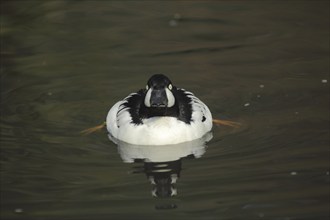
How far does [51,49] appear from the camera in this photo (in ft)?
51.1

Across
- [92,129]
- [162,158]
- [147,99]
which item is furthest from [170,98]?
[92,129]

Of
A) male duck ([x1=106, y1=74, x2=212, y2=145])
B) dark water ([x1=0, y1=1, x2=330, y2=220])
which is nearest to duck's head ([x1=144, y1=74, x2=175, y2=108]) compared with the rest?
male duck ([x1=106, y1=74, x2=212, y2=145])

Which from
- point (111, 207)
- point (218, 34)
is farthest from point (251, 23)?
point (111, 207)

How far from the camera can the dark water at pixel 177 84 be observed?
9648 mm

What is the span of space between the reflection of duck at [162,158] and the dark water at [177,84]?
97 mm

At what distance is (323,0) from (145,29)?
3.41 metres

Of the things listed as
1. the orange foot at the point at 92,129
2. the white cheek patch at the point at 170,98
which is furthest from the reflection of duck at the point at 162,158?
the white cheek patch at the point at 170,98

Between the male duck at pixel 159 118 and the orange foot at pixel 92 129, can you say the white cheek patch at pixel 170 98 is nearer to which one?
the male duck at pixel 159 118

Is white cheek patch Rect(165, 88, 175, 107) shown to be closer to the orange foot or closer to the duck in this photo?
the duck

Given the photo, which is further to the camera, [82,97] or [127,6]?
[127,6]

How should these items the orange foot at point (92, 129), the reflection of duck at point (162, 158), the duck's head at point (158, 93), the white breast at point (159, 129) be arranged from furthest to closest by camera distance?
the orange foot at point (92, 129) → the white breast at point (159, 129) → the duck's head at point (158, 93) → the reflection of duck at point (162, 158)

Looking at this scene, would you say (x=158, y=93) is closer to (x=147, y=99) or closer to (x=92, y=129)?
(x=147, y=99)

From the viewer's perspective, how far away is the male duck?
37.0ft

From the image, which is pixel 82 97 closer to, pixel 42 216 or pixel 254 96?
pixel 254 96
